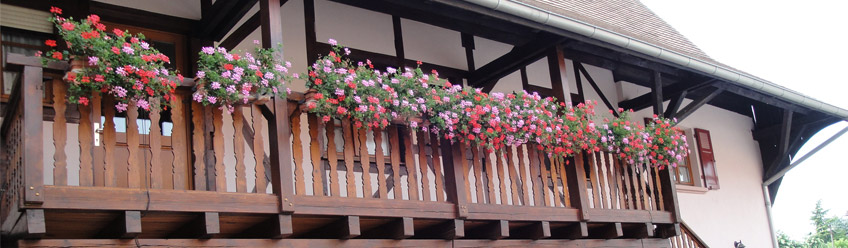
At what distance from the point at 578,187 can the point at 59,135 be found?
4696 mm

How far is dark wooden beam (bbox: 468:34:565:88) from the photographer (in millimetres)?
8328

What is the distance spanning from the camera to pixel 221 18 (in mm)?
7250

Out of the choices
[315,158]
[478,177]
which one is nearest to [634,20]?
[478,177]

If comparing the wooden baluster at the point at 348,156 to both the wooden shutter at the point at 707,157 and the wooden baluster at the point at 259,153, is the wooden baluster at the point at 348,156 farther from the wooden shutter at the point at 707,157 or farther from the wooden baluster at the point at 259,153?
the wooden shutter at the point at 707,157

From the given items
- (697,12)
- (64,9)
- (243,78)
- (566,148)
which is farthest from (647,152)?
(697,12)

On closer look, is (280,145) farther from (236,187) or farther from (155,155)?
(155,155)

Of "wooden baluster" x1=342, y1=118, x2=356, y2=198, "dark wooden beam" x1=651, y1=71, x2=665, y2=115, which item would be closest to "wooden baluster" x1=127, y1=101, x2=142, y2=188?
"wooden baluster" x1=342, y1=118, x2=356, y2=198

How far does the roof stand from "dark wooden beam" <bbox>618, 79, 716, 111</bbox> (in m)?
0.33

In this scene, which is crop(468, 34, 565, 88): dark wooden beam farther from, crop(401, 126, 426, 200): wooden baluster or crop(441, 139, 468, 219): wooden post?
crop(401, 126, 426, 200): wooden baluster

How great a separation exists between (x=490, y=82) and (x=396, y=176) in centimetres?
330

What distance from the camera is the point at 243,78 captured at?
5.57 m

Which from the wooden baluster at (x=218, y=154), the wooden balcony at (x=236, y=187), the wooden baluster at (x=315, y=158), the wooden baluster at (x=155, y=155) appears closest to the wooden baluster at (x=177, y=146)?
the wooden balcony at (x=236, y=187)

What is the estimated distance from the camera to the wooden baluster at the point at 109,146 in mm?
5000

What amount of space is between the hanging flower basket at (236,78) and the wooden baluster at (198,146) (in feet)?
0.38
